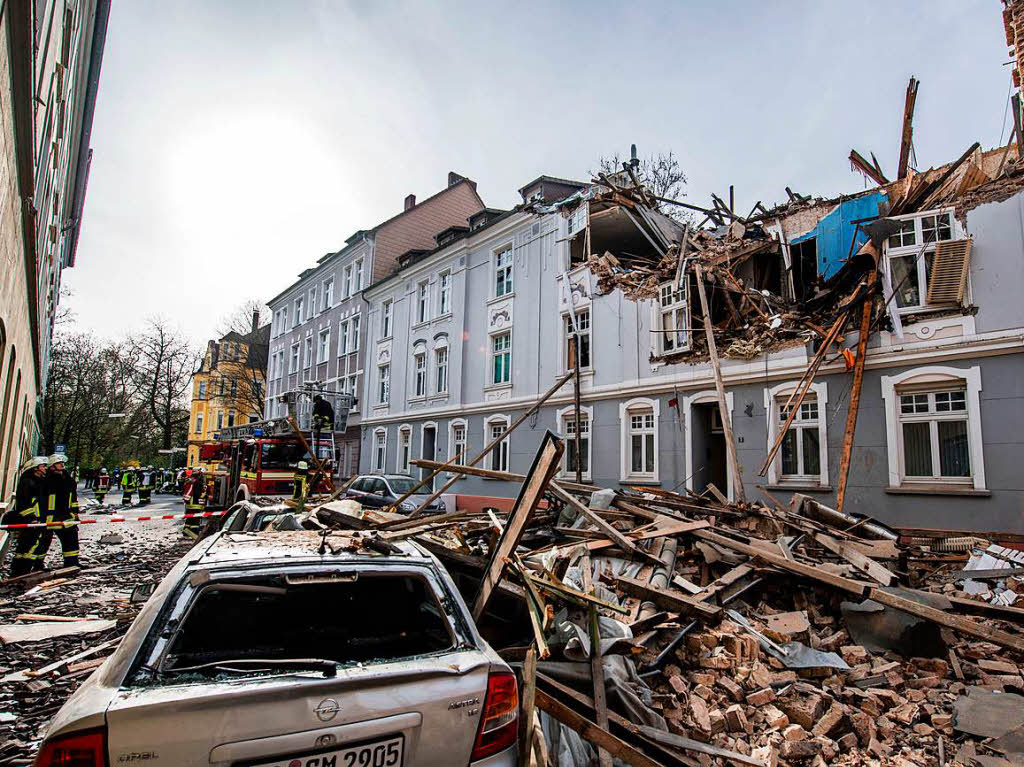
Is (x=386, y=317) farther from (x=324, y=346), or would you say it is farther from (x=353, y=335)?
(x=324, y=346)

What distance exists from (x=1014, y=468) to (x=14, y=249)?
577 inches

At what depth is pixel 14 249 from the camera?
6.77m

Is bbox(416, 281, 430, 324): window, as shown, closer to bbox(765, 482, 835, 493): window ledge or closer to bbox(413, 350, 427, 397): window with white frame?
bbox(413, 350, 427, 397): window with white frame

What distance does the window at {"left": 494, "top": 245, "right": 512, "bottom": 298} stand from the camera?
20.6 meters

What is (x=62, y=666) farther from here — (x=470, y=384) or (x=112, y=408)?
(x=112, y=408)

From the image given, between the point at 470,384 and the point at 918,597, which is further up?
the point at 470,384

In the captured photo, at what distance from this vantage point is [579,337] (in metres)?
17.1

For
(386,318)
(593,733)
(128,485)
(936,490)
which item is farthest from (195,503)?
(936,490)

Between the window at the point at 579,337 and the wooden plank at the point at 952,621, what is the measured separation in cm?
1202

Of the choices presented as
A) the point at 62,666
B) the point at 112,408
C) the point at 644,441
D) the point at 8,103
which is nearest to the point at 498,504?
the point at 644,441

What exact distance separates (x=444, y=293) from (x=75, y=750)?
2270cm

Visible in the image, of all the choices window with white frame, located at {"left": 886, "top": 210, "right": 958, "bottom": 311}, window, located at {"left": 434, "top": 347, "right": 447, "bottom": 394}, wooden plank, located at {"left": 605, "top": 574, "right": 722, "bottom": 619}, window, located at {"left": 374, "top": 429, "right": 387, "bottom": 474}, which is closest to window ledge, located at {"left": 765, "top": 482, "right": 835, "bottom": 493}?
window with white frame, located at {"left": 886, "top": 210, "right": 958, "bottom": 311}

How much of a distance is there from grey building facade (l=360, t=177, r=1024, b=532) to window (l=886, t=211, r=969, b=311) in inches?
1.0

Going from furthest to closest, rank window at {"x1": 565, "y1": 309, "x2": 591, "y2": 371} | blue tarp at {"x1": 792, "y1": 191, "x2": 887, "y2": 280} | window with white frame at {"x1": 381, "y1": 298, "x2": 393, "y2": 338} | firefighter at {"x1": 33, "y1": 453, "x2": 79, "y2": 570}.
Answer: window with white frame at {"x1": 381, "y1": 298, "x2": 393, "y2": 338} < window at {"x1": 565, "y1": 309, "x2": 591, "y2": 371} < blue tarp at {"x1": 792, "y1": 191, "x2": 887, "y2": 280} < firefighter at {"x1": 33, "y1": 453, "x2": 79, "y2": 570}
